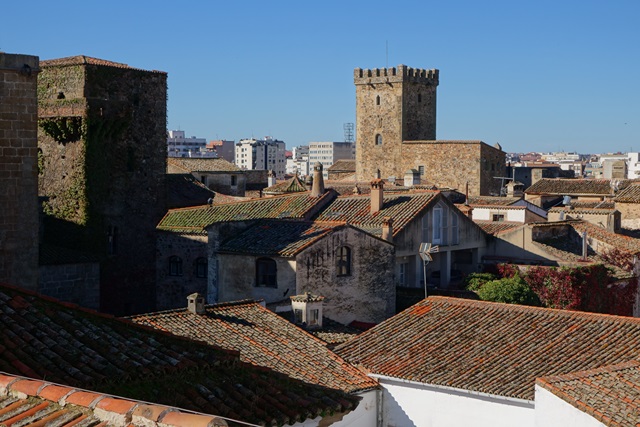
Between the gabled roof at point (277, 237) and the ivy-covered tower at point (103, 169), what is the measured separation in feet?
23.6

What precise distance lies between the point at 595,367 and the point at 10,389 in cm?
1353

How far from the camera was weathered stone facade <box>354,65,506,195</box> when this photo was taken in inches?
2817

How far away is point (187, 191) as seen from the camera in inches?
1713

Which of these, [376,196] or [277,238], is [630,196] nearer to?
[376,196]

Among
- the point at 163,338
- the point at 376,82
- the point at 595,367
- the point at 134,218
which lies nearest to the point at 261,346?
the point at 595,367

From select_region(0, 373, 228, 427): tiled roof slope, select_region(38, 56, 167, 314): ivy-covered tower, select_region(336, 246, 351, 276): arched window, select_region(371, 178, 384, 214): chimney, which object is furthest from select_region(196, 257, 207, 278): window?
select_region(0, 373, 228, 427): tiled roof slope

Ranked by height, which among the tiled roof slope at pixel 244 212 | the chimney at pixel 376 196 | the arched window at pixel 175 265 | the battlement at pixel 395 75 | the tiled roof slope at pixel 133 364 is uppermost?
the battlement at pixel 395 75

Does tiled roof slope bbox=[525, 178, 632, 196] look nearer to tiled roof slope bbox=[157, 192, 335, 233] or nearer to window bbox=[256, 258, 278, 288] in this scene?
tiled roof slope bbox=[157, 192, 335, 233]

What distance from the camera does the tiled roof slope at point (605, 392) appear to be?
590 inches

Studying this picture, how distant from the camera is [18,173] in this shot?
16.3 m

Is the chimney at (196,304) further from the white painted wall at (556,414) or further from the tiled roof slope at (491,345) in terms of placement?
the white painted wall at (556,414)

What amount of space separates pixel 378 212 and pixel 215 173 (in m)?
22.2

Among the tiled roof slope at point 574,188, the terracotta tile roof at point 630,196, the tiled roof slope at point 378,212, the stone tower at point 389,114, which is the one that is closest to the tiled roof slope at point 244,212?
the tiled roof slope at point 378,212

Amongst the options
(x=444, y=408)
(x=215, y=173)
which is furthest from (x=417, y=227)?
(x=215, y=173)
